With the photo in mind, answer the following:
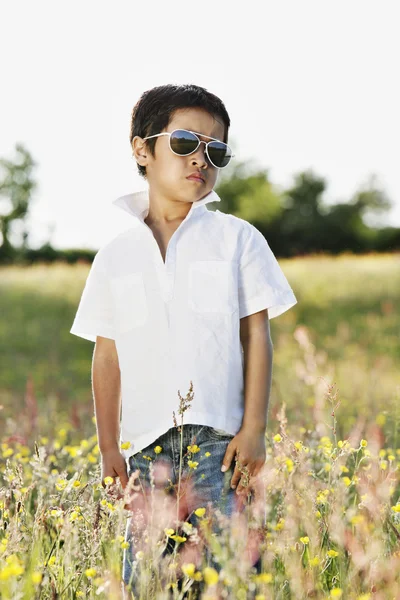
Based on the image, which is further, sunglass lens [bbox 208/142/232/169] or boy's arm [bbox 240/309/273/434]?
sunglass lens [bbox 208/142/232/169]

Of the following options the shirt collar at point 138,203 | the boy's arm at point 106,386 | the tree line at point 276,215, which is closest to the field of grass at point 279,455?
the boy's arm at point 106,386

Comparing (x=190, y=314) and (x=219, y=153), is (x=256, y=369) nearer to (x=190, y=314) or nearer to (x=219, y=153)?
(x=190, y=314)

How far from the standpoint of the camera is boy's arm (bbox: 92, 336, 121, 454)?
9.49ft

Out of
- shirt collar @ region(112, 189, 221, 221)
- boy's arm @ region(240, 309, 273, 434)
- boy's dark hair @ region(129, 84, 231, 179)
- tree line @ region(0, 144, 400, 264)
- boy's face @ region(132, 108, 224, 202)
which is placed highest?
boy's dark hair @ region(129, 84, 231, 179)

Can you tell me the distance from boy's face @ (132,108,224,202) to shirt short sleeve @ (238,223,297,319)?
257 mm

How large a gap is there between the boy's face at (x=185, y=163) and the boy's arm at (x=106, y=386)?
2.04 feet

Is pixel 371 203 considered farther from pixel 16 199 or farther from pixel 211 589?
pixel 211 589

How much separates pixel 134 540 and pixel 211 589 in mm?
780

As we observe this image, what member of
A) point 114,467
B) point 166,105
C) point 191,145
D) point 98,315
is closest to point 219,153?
point 191,145

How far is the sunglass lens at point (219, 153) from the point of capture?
2.74 meters

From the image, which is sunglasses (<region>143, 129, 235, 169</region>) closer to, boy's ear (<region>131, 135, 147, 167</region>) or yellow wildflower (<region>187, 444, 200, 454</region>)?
boy's ear (<region>131, 135, 147, 167</region>)

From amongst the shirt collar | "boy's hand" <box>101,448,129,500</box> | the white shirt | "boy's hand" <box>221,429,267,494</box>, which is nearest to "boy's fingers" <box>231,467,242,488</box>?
"boy's hand" <box>221,429,267,494</box>

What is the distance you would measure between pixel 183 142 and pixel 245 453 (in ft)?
3.63

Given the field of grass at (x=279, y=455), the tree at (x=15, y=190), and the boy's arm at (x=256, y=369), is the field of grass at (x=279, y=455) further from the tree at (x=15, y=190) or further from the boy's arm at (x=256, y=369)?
the tree at (x=15, y=190)
